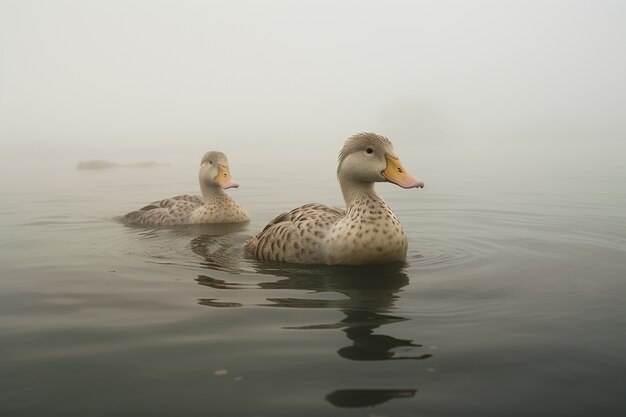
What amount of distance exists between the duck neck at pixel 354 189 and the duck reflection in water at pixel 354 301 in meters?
0.86

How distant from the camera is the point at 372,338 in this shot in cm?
385

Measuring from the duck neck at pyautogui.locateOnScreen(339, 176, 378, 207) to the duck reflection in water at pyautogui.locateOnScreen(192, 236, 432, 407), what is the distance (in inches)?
34.0

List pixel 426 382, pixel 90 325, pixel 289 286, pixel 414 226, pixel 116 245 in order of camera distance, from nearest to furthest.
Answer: pixel 426 382 → pixel 90 325 → pixel 289 286 → pixel 116 245 → pixel 414 226

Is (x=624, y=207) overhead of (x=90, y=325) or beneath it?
overhead

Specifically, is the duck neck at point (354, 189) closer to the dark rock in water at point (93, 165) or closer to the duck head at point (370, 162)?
the duck head at point (370, 162)

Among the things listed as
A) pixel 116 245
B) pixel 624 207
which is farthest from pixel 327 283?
pixel 624 207

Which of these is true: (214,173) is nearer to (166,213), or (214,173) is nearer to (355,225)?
(166,213)

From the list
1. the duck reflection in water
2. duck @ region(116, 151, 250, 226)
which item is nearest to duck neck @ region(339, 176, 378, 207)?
the duck reflection in water

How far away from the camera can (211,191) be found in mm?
10945

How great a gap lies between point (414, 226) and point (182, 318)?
5.87m

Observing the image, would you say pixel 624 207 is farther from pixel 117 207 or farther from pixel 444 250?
pixel 117 207

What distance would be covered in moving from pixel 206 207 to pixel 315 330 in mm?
6858

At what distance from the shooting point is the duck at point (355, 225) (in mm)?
6094

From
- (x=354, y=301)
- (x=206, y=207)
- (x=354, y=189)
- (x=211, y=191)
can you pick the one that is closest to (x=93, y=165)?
(x=211, y=191)
